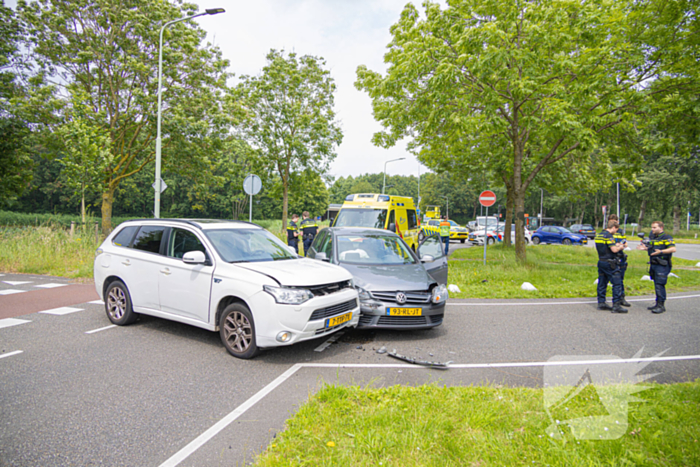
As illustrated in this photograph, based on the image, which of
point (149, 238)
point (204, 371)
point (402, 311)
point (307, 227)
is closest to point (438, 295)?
point (402, 311)

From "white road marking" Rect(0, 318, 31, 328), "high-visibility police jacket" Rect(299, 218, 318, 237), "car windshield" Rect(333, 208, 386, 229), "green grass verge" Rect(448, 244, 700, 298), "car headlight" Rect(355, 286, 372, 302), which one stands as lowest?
"white road marking" Rect(0, 318, 31, 328)

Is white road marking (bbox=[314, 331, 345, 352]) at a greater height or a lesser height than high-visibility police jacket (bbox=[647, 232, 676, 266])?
lesser

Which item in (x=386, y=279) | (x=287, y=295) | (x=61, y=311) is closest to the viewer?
(x=287, y=295)

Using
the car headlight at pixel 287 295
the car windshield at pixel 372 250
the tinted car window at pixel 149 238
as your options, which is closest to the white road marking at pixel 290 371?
the car headlight at pixel 287 295

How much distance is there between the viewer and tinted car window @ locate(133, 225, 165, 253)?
6047 mm

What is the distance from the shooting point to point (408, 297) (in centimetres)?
586

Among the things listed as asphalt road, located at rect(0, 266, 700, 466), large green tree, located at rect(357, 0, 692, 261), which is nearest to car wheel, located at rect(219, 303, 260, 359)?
asphalt road, located at rect(0, 266, 700, 466)

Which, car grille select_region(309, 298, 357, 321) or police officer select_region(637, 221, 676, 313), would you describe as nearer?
car grille select_region(309, 298, 357, 321)

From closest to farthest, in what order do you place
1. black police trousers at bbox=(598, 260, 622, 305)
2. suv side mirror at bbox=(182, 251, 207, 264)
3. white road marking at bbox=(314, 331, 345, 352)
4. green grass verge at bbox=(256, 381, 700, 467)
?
green grass verge at bbox=(256, 381, 700, 467)
suv side mirror at bbox=(182, 251, 207, 264)
white road marking at bbox=(314, 331, 345, 352)
black police trousers at bbox=(598, 260, 622, 305)

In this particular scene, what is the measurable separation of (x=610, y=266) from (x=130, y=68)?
21.6 meters

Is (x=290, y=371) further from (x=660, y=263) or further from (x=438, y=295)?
(x=660, y=263)

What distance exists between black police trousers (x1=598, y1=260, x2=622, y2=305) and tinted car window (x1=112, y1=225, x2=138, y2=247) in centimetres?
889

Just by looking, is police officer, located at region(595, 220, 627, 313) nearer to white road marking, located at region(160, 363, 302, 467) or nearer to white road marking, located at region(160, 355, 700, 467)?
white road marking, located at region(160, 355, 700, 467)

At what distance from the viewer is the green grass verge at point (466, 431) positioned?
2.80 meters
